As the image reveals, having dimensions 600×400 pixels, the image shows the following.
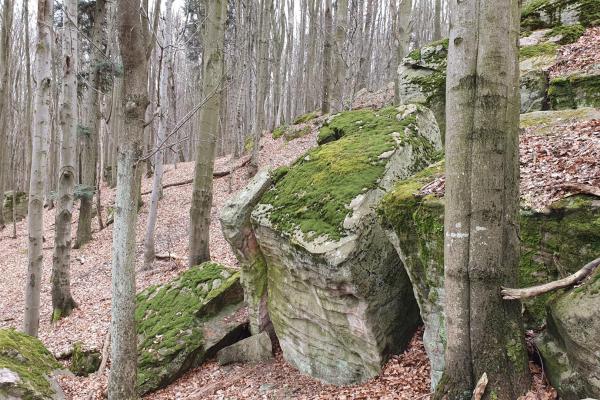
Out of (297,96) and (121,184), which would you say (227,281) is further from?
(297,96)

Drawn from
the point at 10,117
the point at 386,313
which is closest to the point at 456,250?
the point at 386,313

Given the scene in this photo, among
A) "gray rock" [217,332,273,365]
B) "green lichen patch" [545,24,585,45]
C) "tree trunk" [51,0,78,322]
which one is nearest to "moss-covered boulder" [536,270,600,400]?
"gray rock" [217,332,273,365]

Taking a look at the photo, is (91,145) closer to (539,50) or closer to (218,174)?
(218,174)

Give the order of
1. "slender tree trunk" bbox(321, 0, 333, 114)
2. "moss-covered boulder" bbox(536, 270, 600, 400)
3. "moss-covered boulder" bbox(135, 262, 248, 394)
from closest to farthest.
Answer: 1. "moss-covered boulder" bbox(536, 270, 600, 400)
2. "moss-covered boulder" bbox(135, 262, 248, 394)
3. "slender tree trunk" bbox(321, 0, 333, 114)

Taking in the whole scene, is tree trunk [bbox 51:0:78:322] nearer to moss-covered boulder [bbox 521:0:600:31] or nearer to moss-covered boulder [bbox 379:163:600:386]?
moss-covered boulder [bbox 379:163:600:386]

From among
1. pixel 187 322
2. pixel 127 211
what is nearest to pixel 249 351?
pixel 187 322

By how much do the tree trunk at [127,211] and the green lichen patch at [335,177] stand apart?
1723 mm

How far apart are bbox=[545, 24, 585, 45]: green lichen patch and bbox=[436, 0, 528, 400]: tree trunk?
6100 millimetres

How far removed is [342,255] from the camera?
4.43 metres

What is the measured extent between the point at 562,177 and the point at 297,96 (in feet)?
94.4

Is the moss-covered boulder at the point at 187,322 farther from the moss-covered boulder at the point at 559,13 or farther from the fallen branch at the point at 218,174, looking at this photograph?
the fallen branch at the point at 218,174

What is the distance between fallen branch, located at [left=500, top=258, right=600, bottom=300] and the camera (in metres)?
2.68

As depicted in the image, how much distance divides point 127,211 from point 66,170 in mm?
5122

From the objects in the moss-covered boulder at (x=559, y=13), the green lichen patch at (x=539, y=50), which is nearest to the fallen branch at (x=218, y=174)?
the moss-covered boulder at (x=559, y=13)
